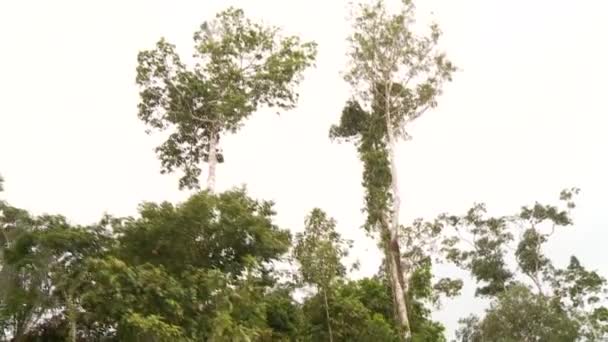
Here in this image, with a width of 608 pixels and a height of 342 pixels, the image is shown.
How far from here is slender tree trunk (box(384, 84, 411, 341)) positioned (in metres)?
16.2

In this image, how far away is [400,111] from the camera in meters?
20.4

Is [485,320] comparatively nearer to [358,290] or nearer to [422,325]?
[422,325]

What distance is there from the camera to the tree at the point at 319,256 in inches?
576

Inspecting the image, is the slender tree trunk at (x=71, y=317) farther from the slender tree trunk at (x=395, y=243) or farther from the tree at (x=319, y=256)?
the slender tree trunk at (x=395, y=243)

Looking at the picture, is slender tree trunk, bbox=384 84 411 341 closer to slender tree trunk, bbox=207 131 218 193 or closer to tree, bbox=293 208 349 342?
tree, bbox=293 208 349 342

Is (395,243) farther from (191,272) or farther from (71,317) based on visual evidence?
(71,317)

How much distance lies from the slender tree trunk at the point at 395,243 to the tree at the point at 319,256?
6.51 feet

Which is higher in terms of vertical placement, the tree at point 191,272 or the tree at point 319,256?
the tree at point 319,256

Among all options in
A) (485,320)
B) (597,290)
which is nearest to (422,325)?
(485,320)

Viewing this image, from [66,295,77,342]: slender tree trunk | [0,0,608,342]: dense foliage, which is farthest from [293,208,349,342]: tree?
[66,295,77,342]: slender tree trunk

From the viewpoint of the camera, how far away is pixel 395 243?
57.8 ft

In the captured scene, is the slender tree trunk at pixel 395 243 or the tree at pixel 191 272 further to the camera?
the slender tree trunk at pixel 395 243

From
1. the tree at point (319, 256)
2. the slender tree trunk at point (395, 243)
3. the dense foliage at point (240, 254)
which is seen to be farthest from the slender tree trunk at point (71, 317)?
the slender tree trunk at point (395, 243)

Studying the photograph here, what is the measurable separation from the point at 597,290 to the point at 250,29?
18867mm
